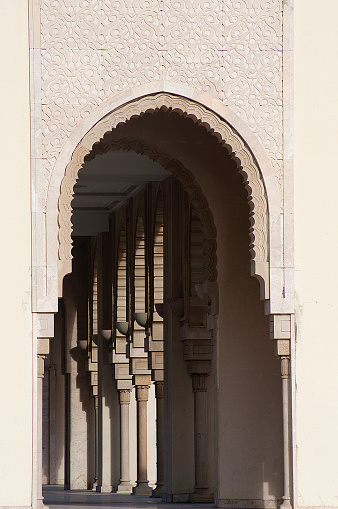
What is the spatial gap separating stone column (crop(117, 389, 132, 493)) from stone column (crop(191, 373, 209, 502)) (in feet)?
13.6

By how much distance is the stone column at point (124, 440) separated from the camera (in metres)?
16.6

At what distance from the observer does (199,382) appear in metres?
12.6

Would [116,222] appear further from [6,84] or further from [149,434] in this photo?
[6,84]

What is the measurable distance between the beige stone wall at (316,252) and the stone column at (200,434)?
377 cm

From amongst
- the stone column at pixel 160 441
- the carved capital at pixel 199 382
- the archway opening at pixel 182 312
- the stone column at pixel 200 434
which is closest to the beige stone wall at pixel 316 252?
the archway opening at pixel 182 312

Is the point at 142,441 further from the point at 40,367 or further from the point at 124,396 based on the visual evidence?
the point at 40,367

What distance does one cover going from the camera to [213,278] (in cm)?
1065

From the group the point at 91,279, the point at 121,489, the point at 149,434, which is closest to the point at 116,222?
the point at 91,279

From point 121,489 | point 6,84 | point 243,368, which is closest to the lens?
point 6,84

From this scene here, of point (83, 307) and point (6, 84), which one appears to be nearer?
point (6, 84)

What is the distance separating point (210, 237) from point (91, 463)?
32.4 ft

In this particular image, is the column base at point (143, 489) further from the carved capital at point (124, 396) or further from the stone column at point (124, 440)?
the carved capital at point (124, 396)

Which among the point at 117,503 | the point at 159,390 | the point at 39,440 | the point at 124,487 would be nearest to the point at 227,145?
the point at 39,440

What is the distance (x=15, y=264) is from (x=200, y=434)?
15.1ft
